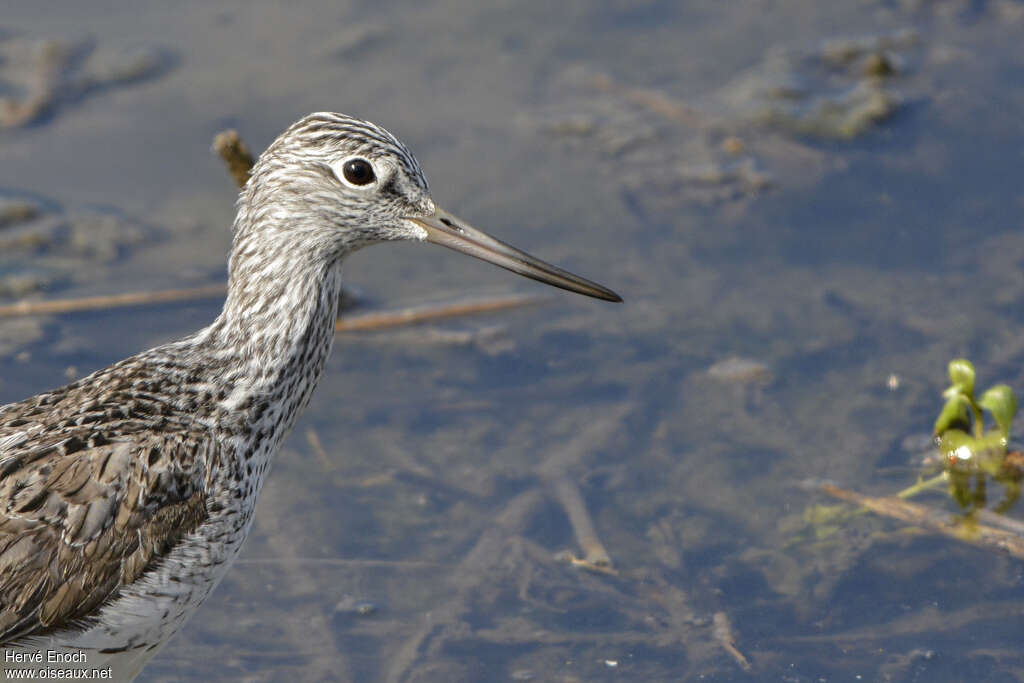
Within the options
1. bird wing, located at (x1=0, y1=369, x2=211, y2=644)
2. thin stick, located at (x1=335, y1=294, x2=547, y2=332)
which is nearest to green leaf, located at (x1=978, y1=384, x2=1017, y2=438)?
thin stick, located at (x1=335, y1=294, x2=547, y2=332)

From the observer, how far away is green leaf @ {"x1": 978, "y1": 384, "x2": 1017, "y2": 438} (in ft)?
20.6

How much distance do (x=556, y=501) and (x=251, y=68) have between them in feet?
12.2

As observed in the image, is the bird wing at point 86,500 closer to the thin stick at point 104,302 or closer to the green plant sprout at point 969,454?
the thin stick at point 104,302

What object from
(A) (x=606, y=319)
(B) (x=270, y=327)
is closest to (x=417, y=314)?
(A) (x=606, y=319)

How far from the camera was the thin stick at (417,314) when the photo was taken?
7.38 meters

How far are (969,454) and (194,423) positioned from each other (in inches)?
135

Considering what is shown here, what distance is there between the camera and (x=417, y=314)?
24.3 ft

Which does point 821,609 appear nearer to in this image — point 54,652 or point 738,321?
point 738,321

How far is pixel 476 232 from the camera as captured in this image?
5441 millimetres

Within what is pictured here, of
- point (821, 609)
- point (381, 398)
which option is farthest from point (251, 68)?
point (821, 609)

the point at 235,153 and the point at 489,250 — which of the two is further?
the point at 235,153

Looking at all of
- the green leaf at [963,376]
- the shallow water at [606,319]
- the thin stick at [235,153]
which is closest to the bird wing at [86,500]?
the shallow water at [606,319]

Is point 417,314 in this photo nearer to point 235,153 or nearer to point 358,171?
point 235,153

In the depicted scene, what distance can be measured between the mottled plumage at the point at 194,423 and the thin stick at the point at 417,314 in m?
1.91
